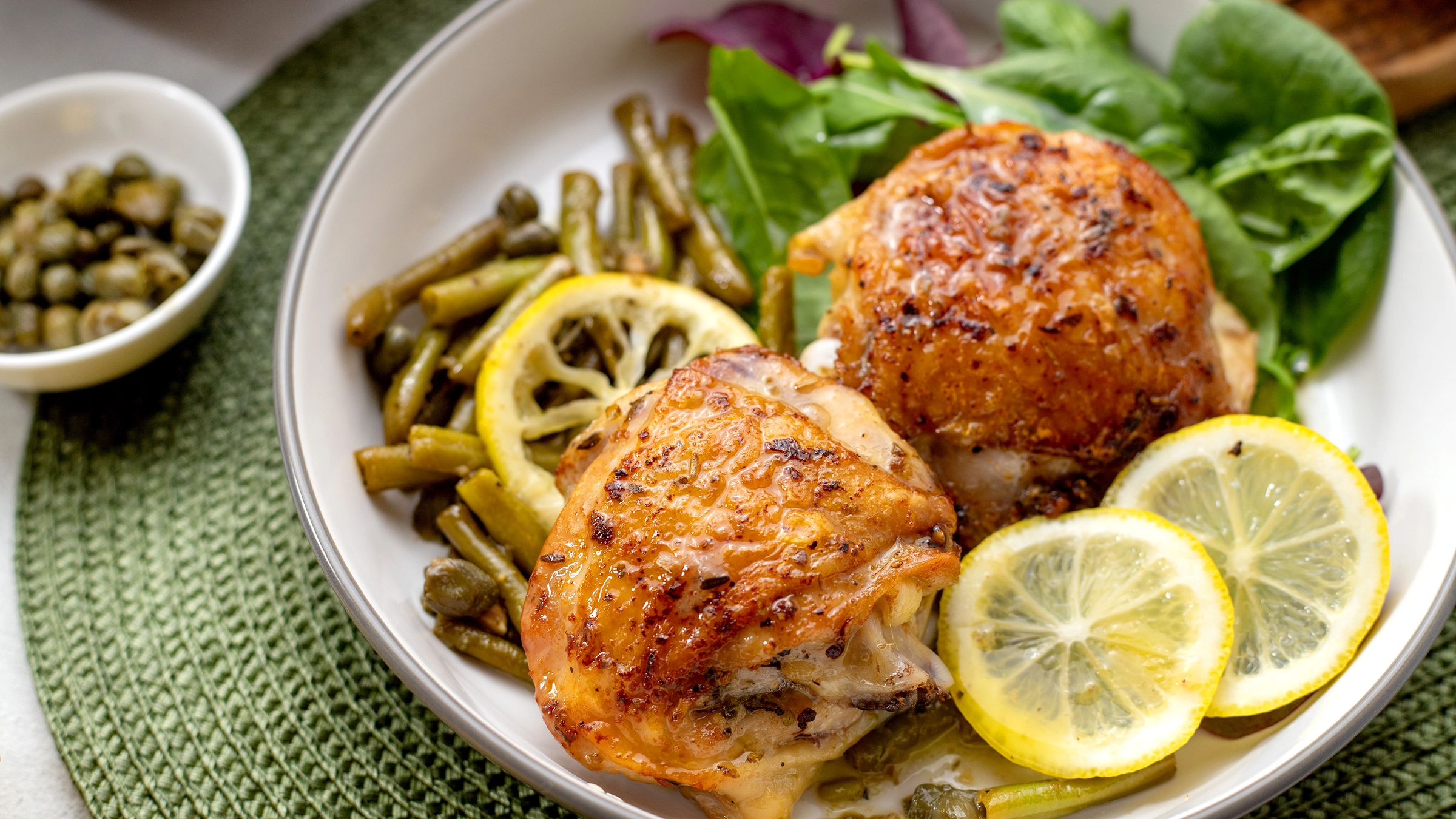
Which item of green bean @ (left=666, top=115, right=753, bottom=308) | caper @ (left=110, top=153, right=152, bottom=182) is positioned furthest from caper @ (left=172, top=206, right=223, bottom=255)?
green bean @ (left=666, top=115, right=753, bottom=308)

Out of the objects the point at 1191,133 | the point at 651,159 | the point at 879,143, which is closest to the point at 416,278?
the point at 651,159

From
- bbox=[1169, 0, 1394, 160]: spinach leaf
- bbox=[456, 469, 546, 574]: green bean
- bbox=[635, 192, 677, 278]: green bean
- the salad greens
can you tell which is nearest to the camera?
bbox=[456, 469, 546, 574]: green bean

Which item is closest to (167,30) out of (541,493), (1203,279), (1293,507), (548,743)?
(541,493)

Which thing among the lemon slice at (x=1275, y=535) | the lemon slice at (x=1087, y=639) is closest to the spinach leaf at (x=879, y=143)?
the lemon slice at (x=1275, y=535)

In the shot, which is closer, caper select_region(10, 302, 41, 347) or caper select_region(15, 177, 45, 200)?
caper select_region(10, 302, 41, 347)

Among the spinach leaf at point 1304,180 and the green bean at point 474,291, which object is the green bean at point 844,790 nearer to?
the green bean at point 474,291

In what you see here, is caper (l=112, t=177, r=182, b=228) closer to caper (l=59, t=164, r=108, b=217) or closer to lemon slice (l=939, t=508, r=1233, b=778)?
caper (l=59, t=164, r=108, b=217)

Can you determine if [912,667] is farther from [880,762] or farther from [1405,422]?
[1405,422]
